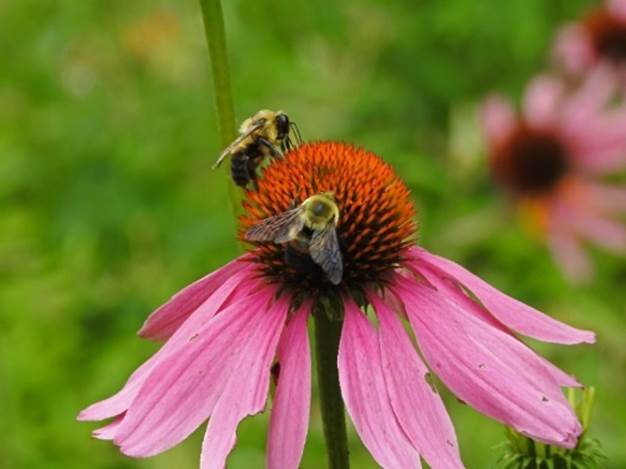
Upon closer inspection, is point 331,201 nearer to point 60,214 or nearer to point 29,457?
point 29,457

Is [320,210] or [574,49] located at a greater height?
[574,49]

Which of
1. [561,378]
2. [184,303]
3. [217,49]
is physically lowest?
[561,378]

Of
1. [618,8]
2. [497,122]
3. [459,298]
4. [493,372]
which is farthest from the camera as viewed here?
[618,8]

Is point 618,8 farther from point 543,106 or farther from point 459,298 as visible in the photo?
point 459,298

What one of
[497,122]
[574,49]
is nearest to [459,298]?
[497,122]

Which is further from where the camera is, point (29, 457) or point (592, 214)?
point (592, 214)

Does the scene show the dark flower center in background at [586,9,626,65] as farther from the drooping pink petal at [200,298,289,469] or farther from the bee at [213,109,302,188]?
the drooping pink petal at [200,298,289,469]

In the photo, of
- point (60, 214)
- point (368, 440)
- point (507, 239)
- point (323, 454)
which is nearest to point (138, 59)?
point (60, 214)
